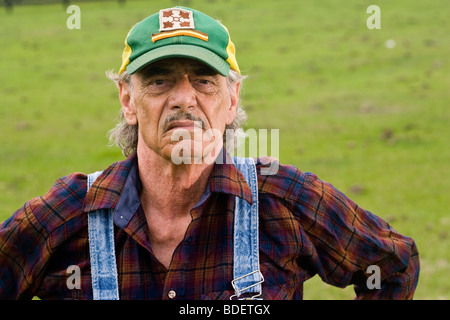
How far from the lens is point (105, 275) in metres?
3.03

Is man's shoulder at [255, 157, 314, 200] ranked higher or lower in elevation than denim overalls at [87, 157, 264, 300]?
higher

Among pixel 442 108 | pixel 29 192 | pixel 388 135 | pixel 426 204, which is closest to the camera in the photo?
pixel 426 204

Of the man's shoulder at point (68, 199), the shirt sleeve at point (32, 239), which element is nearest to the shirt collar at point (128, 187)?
the man's shoulder at point (68, 199)

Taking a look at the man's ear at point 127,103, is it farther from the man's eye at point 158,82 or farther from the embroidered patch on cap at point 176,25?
the embroidered patch on cap at point 176,25

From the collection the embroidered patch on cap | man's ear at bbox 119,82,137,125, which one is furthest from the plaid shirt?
the embroidered patch on cap

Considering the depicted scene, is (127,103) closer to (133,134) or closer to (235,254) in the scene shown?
(133,134)

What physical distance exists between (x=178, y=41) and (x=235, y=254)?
963 mm

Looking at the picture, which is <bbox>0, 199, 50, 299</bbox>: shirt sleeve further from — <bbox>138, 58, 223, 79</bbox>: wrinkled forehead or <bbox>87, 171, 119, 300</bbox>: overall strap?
<bbox>138, 58, 223, 79</bbox>: wrinkled forehead

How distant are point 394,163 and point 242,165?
28.3 ft

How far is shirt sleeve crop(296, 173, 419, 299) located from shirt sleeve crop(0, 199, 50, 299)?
120 centimetres

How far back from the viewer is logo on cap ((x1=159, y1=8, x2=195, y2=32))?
3.06m

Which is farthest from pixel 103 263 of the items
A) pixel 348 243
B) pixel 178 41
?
pixel 348 243
